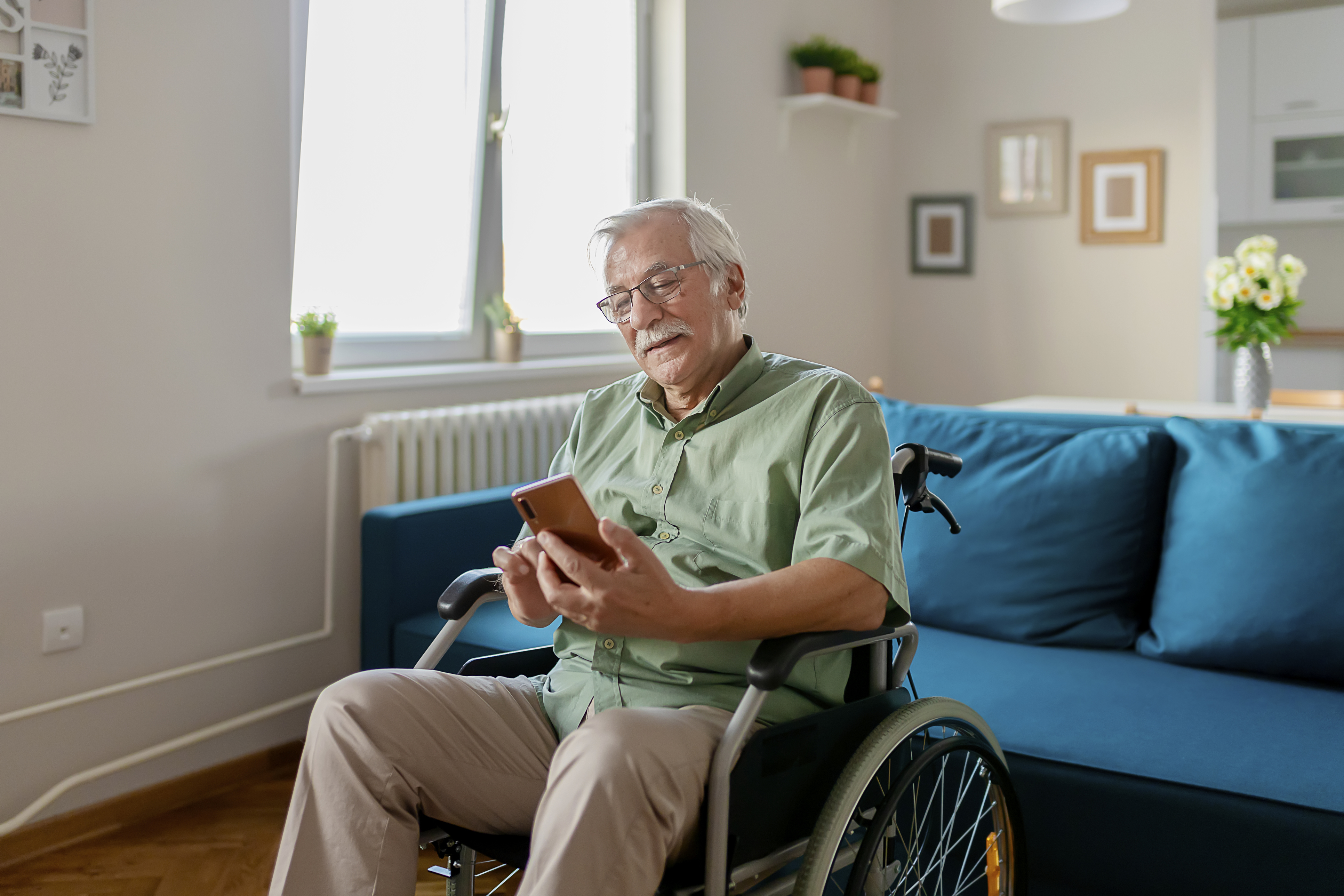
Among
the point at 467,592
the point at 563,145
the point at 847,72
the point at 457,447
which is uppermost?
the point at 847,72

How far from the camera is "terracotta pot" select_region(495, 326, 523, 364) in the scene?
10.8 ft

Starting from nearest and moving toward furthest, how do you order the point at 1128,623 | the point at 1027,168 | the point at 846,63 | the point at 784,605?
the point at 784,605
the point at 1128,623
the point at 846,63
the point at 1027,168

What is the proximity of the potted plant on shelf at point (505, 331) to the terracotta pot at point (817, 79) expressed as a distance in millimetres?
1713

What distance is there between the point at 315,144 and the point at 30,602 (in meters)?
1.27

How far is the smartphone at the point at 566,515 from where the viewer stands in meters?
1.22

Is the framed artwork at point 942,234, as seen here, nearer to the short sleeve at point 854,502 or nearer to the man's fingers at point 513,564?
the short sleeve at point 854,502

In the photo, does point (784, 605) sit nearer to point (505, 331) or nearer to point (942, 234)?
point (505, 331)

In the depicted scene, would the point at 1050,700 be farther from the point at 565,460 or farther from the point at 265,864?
the point at 265,864

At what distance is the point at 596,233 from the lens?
164 cm

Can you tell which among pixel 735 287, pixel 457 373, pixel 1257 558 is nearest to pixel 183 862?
pixel 457 373

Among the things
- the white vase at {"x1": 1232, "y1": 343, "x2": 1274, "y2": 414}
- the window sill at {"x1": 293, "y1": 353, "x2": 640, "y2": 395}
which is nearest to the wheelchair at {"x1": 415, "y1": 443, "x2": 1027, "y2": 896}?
the window sill at {"x1": 293, "y1": 353, "x2": 640, "y2": 395}

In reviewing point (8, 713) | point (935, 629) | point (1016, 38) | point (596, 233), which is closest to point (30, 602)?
point (8, 713)

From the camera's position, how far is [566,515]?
1.24 m

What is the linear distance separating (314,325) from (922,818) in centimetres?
179
